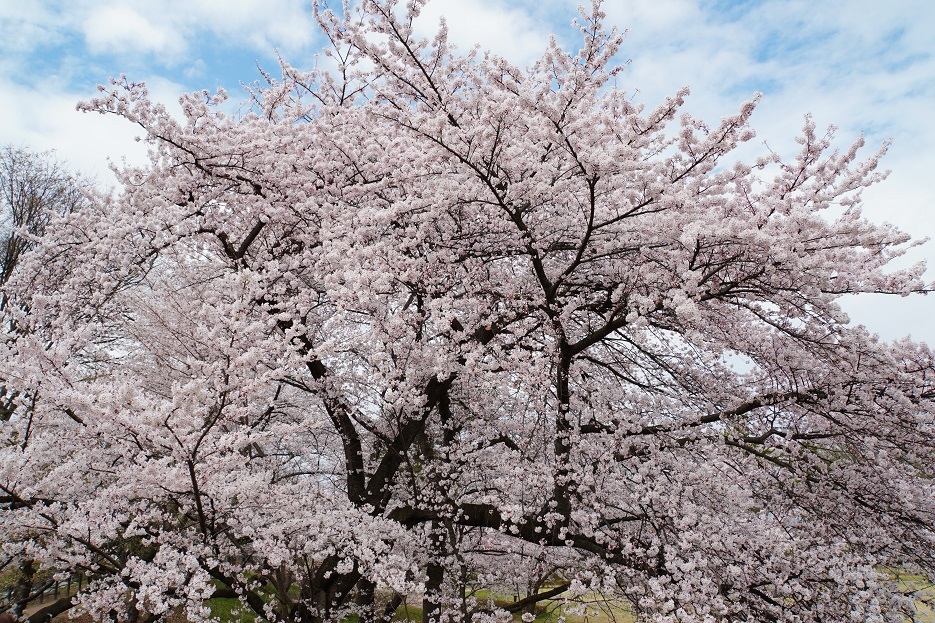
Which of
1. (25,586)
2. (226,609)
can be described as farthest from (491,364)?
(226,609)

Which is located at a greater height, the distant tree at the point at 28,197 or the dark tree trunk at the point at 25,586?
the distant tree at the point at 28,197

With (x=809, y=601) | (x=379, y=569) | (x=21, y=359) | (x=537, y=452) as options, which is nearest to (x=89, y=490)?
(x=21, y=359)

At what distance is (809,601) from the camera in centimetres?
513

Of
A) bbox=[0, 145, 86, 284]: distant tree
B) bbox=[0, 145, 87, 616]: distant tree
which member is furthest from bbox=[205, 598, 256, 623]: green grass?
bbox=[0, 145, 86, 284]: distant tree

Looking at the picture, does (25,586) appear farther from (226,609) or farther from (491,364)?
(491,364)

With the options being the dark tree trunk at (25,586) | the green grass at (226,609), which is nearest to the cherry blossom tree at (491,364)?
the dark tree trunk at (25,586)

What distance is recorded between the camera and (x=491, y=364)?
5.72 m

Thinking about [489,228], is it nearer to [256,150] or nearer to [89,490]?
[256,150]

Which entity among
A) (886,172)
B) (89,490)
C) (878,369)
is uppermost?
(886,172)

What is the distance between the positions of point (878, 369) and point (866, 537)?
1.78 meters

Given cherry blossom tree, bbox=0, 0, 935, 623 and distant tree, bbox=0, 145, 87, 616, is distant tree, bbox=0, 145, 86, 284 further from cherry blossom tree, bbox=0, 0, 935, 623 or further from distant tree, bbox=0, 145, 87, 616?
cherry blossom tree, bbox=0, 0, 935, 623

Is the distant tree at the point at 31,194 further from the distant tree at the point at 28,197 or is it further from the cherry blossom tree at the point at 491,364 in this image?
the cherry blossom tree at the point at 491,364

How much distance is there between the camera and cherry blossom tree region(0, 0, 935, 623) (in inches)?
174

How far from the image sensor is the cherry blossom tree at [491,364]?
4.42m
